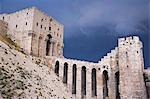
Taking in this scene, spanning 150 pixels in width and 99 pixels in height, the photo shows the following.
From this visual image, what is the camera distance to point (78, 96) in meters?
61.3

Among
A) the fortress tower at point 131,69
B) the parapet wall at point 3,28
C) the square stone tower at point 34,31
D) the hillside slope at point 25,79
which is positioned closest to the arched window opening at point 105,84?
the fortress tower at point 131,69

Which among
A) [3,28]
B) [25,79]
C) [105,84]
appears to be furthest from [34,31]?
[25,79]

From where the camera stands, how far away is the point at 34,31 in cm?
6362

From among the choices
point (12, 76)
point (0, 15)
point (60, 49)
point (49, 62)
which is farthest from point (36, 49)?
point (12, 76)

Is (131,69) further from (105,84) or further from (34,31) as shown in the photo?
(34,31)

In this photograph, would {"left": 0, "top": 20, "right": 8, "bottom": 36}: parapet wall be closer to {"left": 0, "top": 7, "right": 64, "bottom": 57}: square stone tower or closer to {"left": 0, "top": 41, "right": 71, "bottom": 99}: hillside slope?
{"left": 0, "top": 7, "right": 64, "bottom": 57}: square stone tower

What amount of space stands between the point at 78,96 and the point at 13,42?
51.6 ft

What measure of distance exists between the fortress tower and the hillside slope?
34.4 ft

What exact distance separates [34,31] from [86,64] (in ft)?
38.0

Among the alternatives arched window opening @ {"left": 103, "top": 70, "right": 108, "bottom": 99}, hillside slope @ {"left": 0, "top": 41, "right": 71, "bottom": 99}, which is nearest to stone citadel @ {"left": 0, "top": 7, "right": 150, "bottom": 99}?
arched window opening @ {"left": 103, "top": 70, "right": 108, "bottom": 99}

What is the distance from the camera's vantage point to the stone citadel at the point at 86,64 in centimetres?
5909

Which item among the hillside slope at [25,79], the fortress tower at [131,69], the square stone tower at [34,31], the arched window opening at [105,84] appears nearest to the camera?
the hillside slope at [25,79]

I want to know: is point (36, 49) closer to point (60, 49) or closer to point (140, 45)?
point (60, 49)

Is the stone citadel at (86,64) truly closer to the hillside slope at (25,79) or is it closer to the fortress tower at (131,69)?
the fortress tower at (131,69)
